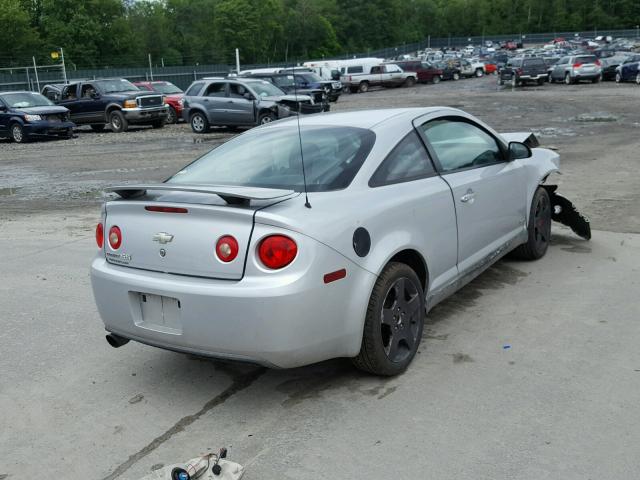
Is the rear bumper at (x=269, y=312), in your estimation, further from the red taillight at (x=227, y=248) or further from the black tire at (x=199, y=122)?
the black tire at (x=199, y=122)

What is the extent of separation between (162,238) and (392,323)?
144cm

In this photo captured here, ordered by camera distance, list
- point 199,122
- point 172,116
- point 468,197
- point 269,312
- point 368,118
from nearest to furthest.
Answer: point 269,312
point 368,118
point 468,197
point 199,122
point 172,116

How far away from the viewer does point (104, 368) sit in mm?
4898

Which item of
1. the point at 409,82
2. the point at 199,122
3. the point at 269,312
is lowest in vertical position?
the point at 409,82

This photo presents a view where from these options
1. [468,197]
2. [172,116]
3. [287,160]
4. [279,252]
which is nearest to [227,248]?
[279,252]

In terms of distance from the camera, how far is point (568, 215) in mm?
7371

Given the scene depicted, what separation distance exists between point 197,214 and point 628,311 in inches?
129

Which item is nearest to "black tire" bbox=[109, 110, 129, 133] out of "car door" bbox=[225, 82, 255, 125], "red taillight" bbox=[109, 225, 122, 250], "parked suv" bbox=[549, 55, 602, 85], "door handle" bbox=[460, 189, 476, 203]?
"car door" bbox=[225, 82, 255, 125]

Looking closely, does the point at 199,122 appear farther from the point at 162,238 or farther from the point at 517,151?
the point at 162,238

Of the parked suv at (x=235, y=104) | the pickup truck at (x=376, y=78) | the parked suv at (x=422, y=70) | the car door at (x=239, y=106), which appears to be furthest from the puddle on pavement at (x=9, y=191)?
the parked suv at (x=422, y=70)

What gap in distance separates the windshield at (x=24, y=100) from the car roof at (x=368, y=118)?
837 inches

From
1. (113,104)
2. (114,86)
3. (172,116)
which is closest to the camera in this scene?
(113,104)

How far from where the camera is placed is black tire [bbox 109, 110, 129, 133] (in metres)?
25.8

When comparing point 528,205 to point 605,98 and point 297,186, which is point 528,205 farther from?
point 605,98
